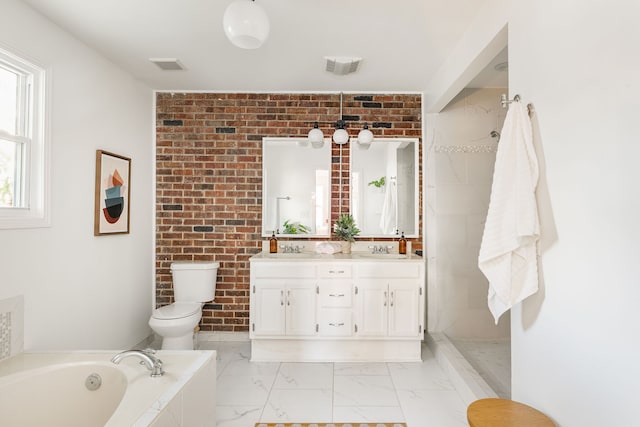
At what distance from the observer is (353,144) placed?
3.47 metres

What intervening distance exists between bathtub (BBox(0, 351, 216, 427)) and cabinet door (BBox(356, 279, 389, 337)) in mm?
1417

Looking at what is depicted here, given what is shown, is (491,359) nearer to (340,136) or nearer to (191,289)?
(340,136)

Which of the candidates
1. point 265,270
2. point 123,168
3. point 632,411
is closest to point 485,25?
point 632,411

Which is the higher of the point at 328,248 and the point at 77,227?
the point at 77,227

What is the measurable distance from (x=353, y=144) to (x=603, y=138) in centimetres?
243

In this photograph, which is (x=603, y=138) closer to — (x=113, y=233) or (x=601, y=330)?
(x=601, y=330)

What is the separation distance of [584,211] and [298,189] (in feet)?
8.27

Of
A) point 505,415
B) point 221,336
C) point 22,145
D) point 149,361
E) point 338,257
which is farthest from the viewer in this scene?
point 221,336

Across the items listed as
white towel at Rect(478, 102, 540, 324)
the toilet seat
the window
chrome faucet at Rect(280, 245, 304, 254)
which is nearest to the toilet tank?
the toilet seat

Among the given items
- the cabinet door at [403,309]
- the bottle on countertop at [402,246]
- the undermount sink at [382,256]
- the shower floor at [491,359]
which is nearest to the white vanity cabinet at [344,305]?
the cabinet door at [403,309]

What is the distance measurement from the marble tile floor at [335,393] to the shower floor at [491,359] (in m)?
0.26

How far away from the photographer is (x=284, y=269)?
3.00m

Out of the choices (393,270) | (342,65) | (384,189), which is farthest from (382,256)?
(342,65)

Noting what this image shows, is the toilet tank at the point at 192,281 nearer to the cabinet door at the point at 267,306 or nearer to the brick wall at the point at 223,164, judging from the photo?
the brick wall at the point at 223,164
